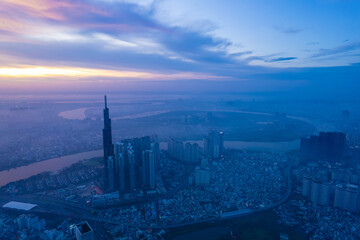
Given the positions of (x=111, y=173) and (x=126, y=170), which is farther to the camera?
(x=126, y=170)

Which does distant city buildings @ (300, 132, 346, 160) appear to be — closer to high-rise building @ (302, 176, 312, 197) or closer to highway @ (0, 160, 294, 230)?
high-rise building @ (302, 176, 312, 197)

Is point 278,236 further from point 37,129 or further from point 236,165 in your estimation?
point 37,129

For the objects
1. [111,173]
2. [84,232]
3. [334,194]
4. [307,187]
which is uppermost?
[84,232]

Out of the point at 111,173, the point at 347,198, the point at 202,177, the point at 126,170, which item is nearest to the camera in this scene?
the point at 347,198

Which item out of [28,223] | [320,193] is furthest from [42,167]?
[320,193]

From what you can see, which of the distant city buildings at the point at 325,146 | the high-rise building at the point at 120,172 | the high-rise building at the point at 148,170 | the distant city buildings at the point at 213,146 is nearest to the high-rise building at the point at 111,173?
the high-rise building at the point at 120,172

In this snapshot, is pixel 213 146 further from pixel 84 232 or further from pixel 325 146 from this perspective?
pixel 84 232
